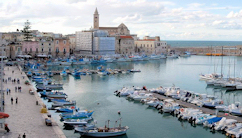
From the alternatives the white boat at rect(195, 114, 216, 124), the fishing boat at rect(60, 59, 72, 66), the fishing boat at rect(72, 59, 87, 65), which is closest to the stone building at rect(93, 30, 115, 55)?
the fishing boat at rect(72, 59, 87, 65)

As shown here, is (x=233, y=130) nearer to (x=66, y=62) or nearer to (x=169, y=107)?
(x=169, y=107)

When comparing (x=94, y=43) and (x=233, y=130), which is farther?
(x=94, y=43)

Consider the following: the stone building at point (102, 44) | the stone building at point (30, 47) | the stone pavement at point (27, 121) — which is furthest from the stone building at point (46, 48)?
the stone pavement at point (27, 121)

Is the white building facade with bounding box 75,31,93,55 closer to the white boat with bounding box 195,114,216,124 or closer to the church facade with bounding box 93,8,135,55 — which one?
the church facade with bounding box 93,8,135,55

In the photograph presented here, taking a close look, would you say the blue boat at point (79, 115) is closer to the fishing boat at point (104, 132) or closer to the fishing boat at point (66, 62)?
the fishing boat at point (104, 132)

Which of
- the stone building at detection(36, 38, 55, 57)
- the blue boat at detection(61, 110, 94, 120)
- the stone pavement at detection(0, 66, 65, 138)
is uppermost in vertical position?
the stone building at detection(36, 38, 55, 57)

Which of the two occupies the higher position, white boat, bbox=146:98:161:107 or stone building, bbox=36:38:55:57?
stone building, bbox=36:38:55:57

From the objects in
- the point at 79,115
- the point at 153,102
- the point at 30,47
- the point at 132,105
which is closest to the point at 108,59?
the point at 30,47

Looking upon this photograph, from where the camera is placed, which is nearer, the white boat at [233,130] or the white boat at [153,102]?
the white boat at [233,130]

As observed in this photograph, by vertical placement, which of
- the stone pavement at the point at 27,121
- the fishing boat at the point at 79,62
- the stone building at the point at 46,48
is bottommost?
the stone pavement at the point at 27,121

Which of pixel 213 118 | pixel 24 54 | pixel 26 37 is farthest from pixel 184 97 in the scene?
pixel 26 37

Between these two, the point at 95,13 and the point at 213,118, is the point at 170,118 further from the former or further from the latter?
the point at 95,13

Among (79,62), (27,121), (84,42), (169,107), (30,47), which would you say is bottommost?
(169,107)

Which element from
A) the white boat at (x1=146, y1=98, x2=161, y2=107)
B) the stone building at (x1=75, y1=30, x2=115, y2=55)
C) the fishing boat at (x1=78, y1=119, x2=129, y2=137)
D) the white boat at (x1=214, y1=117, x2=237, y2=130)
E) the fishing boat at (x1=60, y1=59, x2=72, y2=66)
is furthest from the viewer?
the stone building at (x1=75, y1=30, x2=115, y2=55)
